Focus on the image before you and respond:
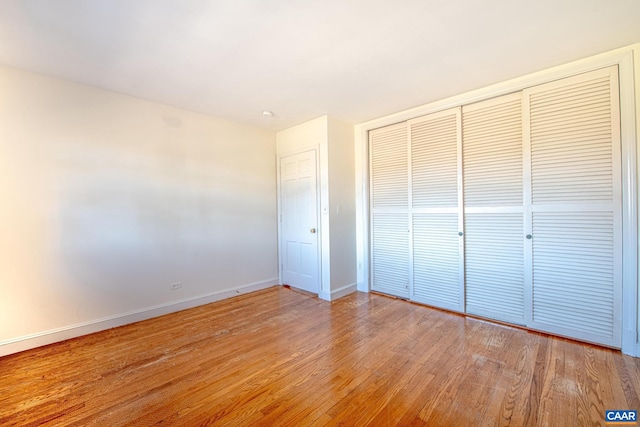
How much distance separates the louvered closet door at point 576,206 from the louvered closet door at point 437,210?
68cm

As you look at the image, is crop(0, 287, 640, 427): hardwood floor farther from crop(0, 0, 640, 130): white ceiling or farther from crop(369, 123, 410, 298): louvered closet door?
crop(0, 0, 640, 130): white ceiling

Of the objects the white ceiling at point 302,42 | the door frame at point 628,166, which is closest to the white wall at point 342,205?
the white ceiling at point 302,42

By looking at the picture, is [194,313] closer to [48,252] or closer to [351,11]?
[48,252]

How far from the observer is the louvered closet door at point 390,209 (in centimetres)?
361

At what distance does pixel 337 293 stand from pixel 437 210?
67.5 inches

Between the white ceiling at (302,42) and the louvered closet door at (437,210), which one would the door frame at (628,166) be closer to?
the white ceiling at (302,42)

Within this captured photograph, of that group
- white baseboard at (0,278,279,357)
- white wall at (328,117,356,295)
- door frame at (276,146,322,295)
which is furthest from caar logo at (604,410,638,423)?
white baseboard at (0,278,279,357)

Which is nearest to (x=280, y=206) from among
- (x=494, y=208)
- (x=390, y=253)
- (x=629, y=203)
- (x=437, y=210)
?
(x=390, y=253)

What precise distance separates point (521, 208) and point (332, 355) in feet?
7.63

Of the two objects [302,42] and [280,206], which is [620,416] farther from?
[280,206]

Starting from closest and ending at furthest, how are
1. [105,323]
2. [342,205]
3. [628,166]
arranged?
[628,166] < [105,323] < [342,205]

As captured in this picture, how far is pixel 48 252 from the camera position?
99.2 inches

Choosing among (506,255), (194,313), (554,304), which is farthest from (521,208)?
(194,313)

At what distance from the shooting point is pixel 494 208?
288cm
